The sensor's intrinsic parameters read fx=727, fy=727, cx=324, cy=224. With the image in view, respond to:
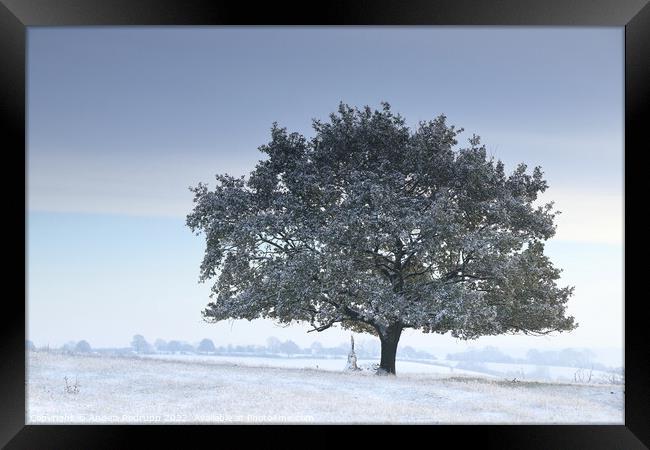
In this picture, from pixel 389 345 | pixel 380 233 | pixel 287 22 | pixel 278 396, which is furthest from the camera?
pixel 389 345

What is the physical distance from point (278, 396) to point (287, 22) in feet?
13.3

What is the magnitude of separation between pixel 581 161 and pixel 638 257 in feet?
7.54

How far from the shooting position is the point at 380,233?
873 centimetres

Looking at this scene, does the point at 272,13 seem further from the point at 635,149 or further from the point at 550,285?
the point at 550,285

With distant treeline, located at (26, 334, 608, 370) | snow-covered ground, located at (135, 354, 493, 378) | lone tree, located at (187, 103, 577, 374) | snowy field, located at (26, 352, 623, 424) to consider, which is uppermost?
lone tree, located at (187, 103, 577, 374)

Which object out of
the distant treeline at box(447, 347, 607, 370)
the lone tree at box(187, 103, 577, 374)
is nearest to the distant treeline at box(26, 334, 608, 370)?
the distant treeline at box(447, 347, 607, 370)

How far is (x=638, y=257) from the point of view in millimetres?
6688

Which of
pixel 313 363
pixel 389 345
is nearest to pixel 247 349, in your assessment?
pixel 313 363

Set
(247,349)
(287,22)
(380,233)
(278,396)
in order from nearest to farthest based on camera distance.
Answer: (287,22) → (278,396) → (380,233) → (247,349)

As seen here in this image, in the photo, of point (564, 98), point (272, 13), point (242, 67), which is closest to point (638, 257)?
point (564, 98)

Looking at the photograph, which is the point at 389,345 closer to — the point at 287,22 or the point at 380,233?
the point at 380,233

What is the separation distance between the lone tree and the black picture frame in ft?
6.41

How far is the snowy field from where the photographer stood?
7926 millimetres

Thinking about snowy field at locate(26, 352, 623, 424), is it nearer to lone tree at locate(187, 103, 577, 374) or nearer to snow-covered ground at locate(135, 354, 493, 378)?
snow-covered ground at locate(135, 354, 493, 378)
